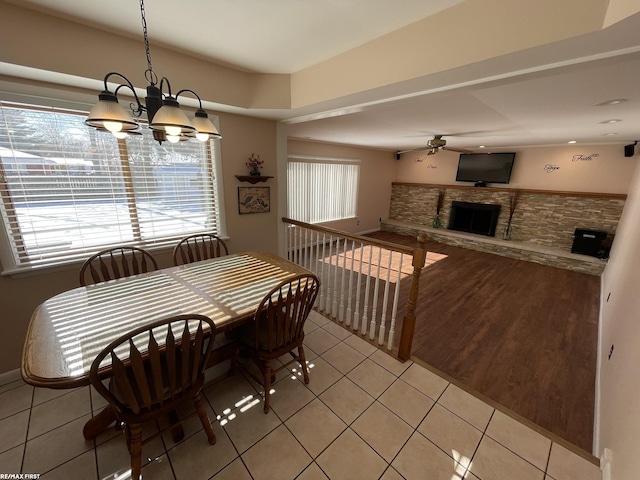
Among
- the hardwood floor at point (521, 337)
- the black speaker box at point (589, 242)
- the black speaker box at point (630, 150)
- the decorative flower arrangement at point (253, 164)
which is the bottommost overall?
the hardwood floor at point (521, 337)

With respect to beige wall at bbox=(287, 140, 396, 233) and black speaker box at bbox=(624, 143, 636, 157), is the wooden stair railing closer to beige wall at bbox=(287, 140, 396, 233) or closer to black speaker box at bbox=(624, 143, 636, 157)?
beige wall at bbox=(287, 140, 396, 233)

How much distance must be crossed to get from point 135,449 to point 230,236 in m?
2.07

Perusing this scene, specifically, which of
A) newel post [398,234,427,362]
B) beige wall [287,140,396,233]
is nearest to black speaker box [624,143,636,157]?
beige wall [287,140,396,233]

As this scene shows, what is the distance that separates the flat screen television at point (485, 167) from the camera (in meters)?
5.53

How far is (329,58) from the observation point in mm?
2023

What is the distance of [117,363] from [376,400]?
161 centimetres

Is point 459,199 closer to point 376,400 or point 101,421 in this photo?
point 376,400

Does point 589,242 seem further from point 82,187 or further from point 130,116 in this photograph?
point 82,187

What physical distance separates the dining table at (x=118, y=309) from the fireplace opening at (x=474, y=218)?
5.57 m

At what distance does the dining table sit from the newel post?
37.8 inches

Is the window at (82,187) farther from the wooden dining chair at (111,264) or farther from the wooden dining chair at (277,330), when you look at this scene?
the wooden dining chair at (277,330)

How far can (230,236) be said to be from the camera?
2.99 m

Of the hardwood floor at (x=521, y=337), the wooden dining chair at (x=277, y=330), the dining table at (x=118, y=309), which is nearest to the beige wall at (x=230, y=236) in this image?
the dining table at (x=118, y=309)

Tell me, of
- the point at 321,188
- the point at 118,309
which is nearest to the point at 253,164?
the point at 118,309
